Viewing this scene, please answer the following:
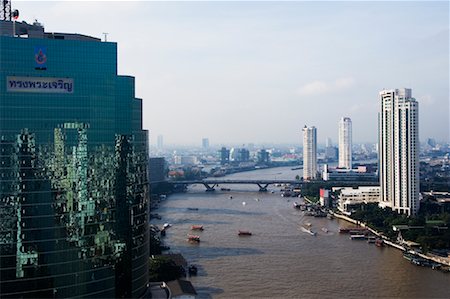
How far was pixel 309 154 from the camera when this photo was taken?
4206 cm

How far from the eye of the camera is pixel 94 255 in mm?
8789

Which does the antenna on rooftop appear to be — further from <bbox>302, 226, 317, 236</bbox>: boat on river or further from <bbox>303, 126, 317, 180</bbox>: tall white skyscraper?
<bbox>303, 126, 317, 180</bbox>: tall white skyscraper

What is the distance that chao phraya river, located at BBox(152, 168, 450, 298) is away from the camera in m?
11.9

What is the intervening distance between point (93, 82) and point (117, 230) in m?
2.32

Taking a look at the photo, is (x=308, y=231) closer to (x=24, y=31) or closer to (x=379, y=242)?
(x=379, y=242)

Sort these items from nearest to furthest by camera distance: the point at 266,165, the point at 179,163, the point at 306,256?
the point at 306,256, the point at 266,165, the point at 179,163

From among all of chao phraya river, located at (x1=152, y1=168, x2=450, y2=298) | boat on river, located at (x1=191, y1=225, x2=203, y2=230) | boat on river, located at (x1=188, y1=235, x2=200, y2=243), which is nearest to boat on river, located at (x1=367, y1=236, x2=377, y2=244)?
chao phraya river, located at (x1=152, y1=168, x2=450, y2=298)

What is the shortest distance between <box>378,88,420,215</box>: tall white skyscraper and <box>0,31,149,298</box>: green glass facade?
15.4 meters

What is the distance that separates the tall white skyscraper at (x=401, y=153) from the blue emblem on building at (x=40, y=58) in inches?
664

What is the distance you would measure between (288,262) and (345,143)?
36.2m

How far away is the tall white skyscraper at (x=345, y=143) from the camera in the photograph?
48031mm

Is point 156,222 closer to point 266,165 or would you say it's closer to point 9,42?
point 9,42

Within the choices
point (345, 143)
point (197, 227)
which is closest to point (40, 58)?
point (197, 227)

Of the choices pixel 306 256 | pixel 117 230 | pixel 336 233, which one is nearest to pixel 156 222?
pixel 336 233
